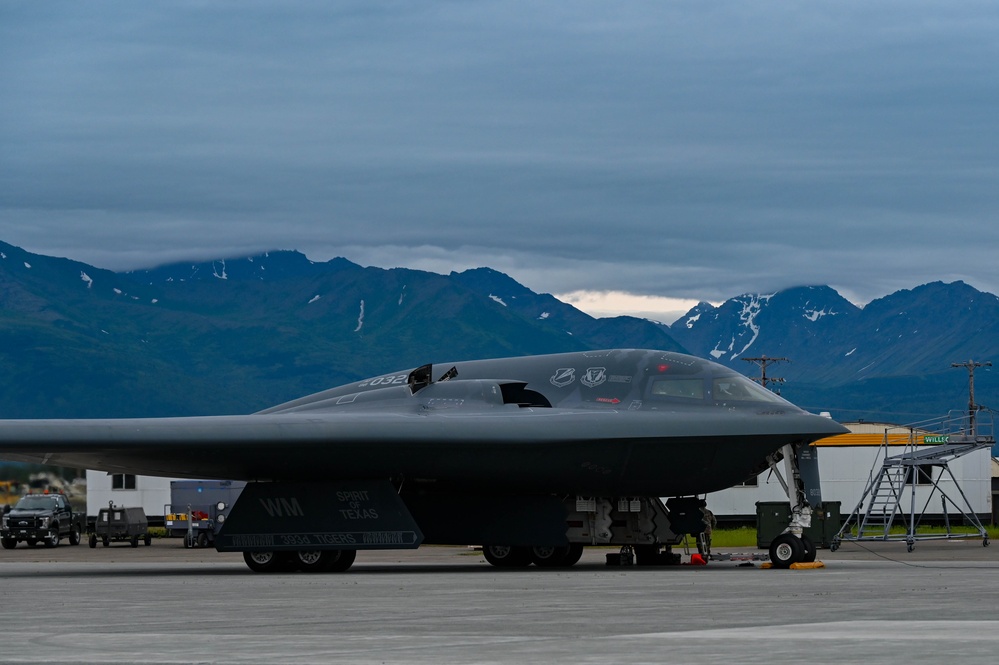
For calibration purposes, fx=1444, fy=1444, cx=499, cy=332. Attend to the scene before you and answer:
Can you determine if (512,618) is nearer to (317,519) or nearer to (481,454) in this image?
(481,454)

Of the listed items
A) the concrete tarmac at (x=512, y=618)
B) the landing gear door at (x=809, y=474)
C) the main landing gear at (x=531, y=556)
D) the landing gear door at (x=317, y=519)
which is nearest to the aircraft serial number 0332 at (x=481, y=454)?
the landing gear door at (x=317, y=519)

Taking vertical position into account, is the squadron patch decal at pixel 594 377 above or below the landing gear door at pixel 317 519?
above

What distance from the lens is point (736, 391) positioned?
27.4 meters

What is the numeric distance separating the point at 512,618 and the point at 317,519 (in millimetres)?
13652

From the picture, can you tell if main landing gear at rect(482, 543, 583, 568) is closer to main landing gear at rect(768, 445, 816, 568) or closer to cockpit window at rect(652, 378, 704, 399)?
cockpit window at rect(652, 378, 704, 399)

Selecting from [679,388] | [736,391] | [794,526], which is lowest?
[794,526]

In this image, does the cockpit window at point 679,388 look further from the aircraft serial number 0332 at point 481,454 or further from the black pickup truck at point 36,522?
the black pickup truck at point 36,522

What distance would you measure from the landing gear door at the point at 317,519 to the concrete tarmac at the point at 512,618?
278cm

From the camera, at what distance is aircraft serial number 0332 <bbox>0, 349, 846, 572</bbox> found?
26.3m

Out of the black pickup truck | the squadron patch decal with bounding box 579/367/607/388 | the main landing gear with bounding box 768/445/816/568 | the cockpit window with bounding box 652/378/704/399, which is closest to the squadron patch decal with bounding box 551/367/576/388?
the squadron patch decal with bounding box 579/367/607/388

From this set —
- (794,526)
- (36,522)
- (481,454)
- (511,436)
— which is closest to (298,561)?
(481,454)

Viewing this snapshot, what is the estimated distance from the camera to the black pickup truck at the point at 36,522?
5259 centimetres

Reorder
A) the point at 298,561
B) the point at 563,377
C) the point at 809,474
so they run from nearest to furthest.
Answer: the point at 809,474
the point at 298,561
the point at 563,377

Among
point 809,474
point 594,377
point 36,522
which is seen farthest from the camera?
point 36,522
